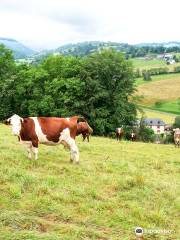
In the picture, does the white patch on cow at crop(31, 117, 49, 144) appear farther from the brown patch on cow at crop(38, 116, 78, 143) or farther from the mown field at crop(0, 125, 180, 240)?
the mown field at crop(0, 125, 180, 240)

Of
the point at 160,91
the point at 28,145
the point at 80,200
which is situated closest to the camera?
the point at 80,200

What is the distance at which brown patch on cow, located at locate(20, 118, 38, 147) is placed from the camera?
17094 mm

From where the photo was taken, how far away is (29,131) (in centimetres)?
1709

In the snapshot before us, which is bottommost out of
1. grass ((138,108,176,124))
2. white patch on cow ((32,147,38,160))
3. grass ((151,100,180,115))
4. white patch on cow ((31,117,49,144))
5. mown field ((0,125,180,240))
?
grass ((138,108,176,124))

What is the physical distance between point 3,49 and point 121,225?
67.4m

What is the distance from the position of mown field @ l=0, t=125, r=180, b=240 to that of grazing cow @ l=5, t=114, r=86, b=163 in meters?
0.79

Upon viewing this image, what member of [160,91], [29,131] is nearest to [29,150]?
[29,131]

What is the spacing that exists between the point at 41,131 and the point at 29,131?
470mm

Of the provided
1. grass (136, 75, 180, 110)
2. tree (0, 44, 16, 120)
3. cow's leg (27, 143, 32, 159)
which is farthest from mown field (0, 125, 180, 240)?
grass (136, 75, 180, 110)

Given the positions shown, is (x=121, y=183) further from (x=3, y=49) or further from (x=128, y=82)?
(x=3, y=49)

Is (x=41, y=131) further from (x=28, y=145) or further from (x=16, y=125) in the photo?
(x=16, y=125)

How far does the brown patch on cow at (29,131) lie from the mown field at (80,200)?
846mm

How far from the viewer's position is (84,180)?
15.2 m

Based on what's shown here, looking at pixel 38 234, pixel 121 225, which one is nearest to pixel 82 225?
pixel 121 225
